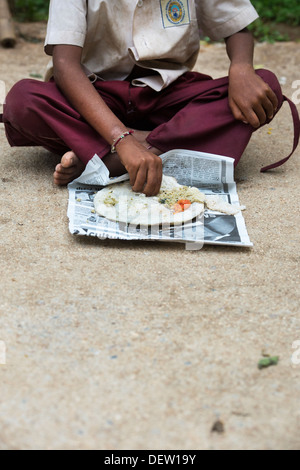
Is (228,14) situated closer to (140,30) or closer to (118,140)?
(140,30)

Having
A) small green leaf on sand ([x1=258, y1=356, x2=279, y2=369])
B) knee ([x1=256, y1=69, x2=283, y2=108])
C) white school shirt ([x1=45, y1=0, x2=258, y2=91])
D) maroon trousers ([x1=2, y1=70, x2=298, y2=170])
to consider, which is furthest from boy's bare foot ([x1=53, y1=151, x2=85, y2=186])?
small green leaf on sand ([x1=258, y1=356, x2=279, y2=369])

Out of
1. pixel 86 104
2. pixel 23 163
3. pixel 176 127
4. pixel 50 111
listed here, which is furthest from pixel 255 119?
pixel 23 163

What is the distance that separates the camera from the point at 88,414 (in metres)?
1.14

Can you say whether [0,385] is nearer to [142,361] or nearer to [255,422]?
[142,361]

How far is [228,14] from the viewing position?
2.20m

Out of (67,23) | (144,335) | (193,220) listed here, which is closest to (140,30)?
(67,23)

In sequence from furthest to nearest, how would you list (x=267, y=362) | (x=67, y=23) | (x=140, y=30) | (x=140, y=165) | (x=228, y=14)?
1. (x=228, y=14)
2. (x=140, y=30)
3. (x=67, y=23)
4. (x=140, y=165)
5. (x=267, y=362)

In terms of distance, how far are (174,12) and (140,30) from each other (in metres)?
0.16

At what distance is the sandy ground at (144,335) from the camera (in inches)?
44.2

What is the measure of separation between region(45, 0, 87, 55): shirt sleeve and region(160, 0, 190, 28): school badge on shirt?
0.32 meters

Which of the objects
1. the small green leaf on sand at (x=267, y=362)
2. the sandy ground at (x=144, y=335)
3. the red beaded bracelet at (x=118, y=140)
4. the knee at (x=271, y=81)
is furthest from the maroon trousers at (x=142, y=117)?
the small green leaf on sand at (x=267, y=362)

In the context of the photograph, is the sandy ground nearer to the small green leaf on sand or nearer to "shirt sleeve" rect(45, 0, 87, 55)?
the small green leaf on sand

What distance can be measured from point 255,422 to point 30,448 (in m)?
0.44

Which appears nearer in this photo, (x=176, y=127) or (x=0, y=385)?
(x=0, y=385)
